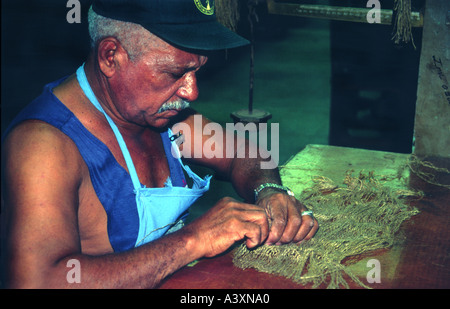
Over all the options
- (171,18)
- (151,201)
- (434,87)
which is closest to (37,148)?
(151,201)

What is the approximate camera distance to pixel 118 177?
1893 mm

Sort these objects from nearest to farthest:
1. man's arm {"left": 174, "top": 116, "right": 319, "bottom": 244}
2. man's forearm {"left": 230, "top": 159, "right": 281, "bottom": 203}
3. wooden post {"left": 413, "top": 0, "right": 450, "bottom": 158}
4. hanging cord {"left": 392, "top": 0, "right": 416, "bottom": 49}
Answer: man's arm {"left": 174, "top": 116, "right": 319, "bottom": 244} < man's forearm {"left": 230, "top": 159, "right": 281, "bottom": 203} < hanging cord {"left": 392, "top": 0, "right": 416, "bottom": 49} < wooden post {"left": 413, "top": 0, "right": 450, "bottom": 158}

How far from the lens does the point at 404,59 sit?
7.95 meters

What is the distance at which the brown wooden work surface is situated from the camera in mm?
1676

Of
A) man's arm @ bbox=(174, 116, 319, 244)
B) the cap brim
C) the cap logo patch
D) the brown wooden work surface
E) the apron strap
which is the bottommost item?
the brown wooden work surface

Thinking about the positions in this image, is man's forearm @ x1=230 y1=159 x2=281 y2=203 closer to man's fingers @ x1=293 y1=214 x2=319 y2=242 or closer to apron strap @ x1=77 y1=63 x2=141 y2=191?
man's fingers @ x1=293 y1=214 x2=319 y2=242

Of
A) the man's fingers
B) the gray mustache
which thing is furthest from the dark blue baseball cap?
the man's fingers

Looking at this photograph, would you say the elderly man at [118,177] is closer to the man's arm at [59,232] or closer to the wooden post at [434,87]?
the man's arm at [59,232]

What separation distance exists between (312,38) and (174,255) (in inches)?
320

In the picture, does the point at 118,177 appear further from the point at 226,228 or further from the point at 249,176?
the point at 249,176

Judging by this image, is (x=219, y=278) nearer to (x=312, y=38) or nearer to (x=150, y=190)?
(x=150, y=190)

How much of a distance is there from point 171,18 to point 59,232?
0.86 metres

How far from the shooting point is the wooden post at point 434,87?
9.53 ft
